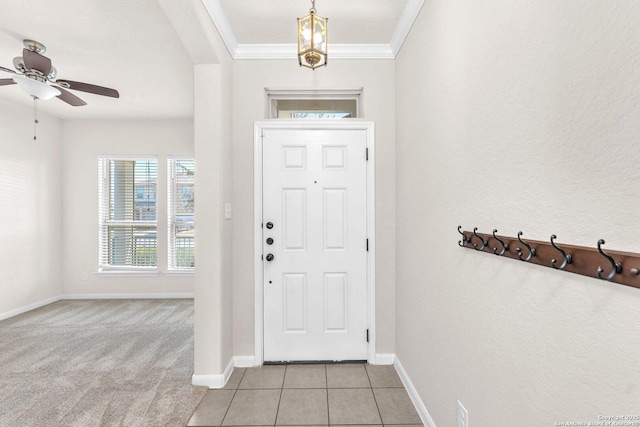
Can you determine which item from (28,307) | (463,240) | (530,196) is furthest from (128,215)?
(530,196)

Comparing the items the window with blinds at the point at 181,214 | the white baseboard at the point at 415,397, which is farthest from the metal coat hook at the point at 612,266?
the window with blinds at the point at 181,214

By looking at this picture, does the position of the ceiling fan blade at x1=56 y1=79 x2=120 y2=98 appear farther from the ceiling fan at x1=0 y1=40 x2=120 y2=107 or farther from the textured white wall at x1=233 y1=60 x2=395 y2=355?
the textured white wall at x1=233 y1=60 x2=395 y2=355

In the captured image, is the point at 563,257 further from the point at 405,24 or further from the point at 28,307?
the point at 28,307

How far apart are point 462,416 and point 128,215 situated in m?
4.95

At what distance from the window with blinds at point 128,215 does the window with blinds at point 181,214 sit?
266mm

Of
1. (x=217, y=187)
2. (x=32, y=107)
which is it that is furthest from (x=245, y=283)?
(x=32, y=107)

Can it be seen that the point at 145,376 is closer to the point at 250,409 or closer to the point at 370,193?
the point at 250,409

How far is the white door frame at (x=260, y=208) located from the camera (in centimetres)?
252

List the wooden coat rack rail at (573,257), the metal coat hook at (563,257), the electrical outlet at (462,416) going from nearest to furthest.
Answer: the wooden coat rack rail at (573,257) → the metal coat hook at (563,257) → the electrical outlet at (462,416)

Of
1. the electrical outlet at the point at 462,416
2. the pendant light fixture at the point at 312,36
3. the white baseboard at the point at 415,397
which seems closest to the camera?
the electrical outlet at the point at 462,416

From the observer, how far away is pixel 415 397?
1.98m

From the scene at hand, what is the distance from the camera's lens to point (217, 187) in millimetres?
2207

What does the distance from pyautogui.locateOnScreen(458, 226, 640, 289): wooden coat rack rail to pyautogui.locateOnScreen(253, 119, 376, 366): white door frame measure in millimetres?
1398

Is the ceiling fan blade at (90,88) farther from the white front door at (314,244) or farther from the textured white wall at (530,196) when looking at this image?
the textured white wall at (530,196)
